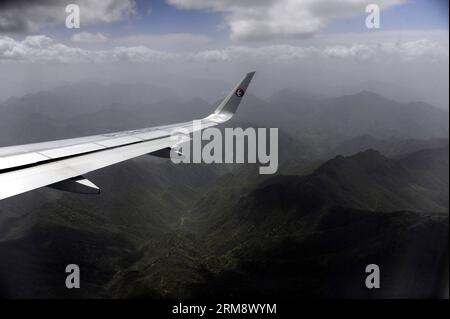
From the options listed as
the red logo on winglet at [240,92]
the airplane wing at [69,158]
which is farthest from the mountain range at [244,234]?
the red logo on winglet at [240,92]

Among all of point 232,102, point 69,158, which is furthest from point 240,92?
point 69,158

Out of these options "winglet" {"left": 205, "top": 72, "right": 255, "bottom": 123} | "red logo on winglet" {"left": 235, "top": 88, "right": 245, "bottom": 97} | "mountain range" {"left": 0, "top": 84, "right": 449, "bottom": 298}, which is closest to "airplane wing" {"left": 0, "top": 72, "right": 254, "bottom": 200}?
"winglet" {"left": 205, "top": 72, "right": 255, "bottom": 123}

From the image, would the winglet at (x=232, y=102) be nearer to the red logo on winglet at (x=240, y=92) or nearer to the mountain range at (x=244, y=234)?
the red logo on winglet at (x=240, y=92)

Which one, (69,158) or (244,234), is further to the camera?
(244,234)

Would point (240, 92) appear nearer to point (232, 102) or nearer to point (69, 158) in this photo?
point (232, 102)

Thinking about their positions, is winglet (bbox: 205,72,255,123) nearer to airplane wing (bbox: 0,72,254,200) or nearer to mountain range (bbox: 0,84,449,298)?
airplane wing (bbox: 0,72,254,200)
